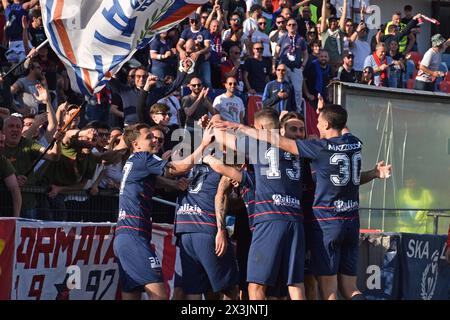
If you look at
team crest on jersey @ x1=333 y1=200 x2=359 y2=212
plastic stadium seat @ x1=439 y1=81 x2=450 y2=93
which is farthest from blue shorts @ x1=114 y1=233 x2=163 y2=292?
plastic stadium seat @ x1=439 y1=81 x2=450 y2=93

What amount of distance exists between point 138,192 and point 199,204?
0.71 m

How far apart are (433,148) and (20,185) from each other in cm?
721

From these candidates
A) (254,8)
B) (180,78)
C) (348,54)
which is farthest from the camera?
(348,54)

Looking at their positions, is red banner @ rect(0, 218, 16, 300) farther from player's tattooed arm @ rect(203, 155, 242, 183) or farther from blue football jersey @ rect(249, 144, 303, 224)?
→ blue football jersey @ rect(249, 144, 303, 224)

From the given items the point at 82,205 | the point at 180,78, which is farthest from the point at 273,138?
the point at 180,78

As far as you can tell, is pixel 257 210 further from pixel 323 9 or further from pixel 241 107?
pixel 323 9

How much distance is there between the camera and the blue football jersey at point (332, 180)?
11016mm

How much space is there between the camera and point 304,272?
1145cm

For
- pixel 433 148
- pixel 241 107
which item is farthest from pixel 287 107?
pixel 433 148

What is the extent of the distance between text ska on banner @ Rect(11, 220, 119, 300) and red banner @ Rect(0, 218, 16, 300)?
67 millimetres

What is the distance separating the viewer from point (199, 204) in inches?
443

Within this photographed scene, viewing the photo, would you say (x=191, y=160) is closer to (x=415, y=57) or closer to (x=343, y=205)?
(x=343, y=205)

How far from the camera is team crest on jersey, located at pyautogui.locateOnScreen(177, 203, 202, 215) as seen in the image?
11.2m

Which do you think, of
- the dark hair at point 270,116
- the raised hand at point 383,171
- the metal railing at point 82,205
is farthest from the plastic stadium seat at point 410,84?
the dark hair at point 270,116
